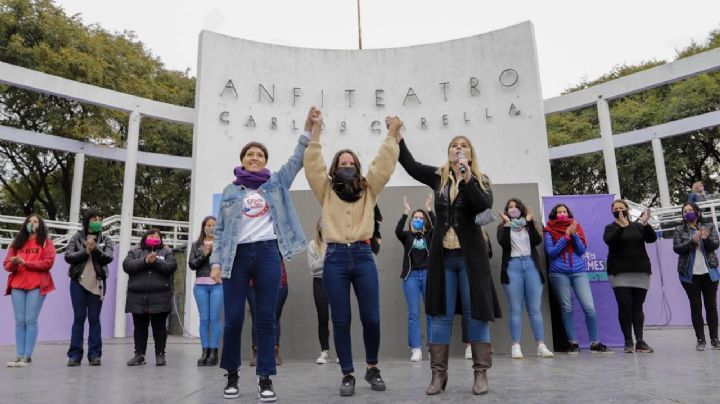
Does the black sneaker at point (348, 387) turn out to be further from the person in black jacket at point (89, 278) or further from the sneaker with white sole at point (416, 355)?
the person in black jacket at point (89, 278)

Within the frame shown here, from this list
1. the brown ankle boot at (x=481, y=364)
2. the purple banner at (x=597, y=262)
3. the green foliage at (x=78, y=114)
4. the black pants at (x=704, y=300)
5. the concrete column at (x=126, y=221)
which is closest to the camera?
the brown ankle boot at (x=481, y=364)

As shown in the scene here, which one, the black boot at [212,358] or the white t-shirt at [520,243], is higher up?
the white t-shirt at [520,243]

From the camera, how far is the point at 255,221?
3568 millimetres

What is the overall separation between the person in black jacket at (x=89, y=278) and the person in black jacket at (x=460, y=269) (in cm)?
412

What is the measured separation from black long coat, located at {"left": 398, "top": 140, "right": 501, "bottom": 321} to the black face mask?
62cm

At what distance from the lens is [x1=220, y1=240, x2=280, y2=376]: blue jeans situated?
345 centimetres

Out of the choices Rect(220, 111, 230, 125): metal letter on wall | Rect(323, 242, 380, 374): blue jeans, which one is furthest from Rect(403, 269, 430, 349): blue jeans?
Rect(220, 111, 230, 125): metal letter on wall

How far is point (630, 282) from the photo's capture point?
600 centimetres

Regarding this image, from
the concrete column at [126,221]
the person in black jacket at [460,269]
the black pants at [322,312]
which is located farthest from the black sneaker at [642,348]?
the concrete column at [126,221]

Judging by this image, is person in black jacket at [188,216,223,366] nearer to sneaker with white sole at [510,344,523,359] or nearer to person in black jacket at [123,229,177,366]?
person in black jacket at [123,229,177,366]

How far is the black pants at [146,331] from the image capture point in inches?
227

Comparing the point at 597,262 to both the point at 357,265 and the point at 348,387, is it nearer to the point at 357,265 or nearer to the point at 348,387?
the point at 357,265

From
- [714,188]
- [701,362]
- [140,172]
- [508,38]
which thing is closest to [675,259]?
[508,38]

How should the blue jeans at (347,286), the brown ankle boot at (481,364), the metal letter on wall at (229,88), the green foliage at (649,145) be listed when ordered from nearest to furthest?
the brown ankle boot at (481,364) < the blue jeans at (347,286) < the metal letter on wall at (229,88) < the green foliage at (649,145)
